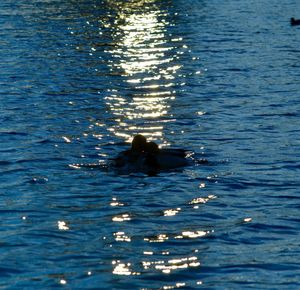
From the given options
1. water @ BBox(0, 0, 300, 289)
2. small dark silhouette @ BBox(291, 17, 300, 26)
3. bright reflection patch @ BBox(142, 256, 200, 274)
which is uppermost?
bright reflection patch @ BBox(142, 256, 200, 274)

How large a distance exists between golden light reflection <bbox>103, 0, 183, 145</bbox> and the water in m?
0.09

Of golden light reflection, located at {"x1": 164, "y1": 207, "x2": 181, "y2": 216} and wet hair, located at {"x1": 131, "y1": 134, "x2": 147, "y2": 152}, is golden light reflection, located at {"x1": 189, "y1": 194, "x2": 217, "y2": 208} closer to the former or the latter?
golden light reflection, located at {"x1": 164, "y1": 207, "x2": 181, "y2": 216}

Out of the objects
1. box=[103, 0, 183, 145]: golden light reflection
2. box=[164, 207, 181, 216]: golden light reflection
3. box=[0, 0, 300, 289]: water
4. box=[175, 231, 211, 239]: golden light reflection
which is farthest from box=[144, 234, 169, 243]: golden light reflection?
box=[103, 0, 183, 145]: golden light reflection

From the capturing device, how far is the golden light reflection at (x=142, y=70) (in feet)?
92.1

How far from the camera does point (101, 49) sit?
148 ft

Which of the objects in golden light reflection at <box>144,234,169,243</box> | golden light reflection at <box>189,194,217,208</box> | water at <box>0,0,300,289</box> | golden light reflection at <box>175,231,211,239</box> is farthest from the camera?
golden light reflection at <box>189,194,217,208</box>

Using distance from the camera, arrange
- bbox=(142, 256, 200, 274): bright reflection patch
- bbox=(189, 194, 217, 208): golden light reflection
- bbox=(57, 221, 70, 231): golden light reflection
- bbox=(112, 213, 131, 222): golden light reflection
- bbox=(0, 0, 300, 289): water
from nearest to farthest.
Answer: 1. bbox=(142, 256, 200, 274): bright reflection patch
2. bbox=(0, 0, 300, 289): water
3. bbox=(57, 221, 70, 231): golden light reflection
4. bbox=(112, 213, 131, 222): golden light reflection
5. bbox=(189, 194, 217, 208): golden light reflection

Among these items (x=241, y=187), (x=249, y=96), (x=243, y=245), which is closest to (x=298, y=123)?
(x=249, y=96)

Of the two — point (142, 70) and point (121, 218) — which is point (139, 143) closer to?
point (121, 218)

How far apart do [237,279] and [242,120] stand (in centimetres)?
1275

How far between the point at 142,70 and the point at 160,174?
685 inches

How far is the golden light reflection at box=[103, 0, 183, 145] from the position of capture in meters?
28.1

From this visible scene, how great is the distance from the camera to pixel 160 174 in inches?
836

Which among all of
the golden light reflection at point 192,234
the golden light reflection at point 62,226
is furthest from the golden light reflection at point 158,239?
the golden light reflection at point 62,226
